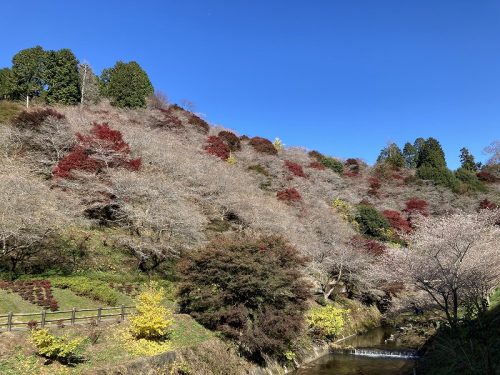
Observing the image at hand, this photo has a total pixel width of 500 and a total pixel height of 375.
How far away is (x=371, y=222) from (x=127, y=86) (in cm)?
4421

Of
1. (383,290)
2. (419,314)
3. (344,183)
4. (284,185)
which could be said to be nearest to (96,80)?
(284,185)

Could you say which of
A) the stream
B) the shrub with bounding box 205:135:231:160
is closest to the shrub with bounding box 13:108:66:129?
the shrub with bounding box 205:135:231:160

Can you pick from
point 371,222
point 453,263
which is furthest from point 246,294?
point 371,222

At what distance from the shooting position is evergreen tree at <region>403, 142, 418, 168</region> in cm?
9506

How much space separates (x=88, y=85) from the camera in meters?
59.8

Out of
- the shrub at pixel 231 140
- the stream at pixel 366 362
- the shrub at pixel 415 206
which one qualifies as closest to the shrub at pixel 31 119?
the stream at pixel 366 362

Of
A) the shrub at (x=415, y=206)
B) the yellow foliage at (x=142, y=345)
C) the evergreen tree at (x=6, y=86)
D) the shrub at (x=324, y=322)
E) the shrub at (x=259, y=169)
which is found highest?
the evergreen tree at (x=6, y=86)

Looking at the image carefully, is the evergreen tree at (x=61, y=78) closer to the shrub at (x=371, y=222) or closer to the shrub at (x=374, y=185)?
the shrub at (x=371, y=222)

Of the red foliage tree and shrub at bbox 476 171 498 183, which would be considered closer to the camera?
the red foliage tree

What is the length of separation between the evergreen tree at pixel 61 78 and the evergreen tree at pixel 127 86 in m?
7.16

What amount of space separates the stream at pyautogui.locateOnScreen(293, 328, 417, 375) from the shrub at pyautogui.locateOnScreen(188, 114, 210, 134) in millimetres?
45964

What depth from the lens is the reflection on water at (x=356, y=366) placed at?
23812 millimetres

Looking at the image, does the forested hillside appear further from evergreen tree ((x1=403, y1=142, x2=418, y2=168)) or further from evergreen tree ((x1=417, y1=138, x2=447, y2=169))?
evergreen tree ((x1=403, y1=142, x2=418, y2=168))

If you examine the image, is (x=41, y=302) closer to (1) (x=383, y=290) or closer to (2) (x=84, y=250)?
(2) (x=84, y=250)
